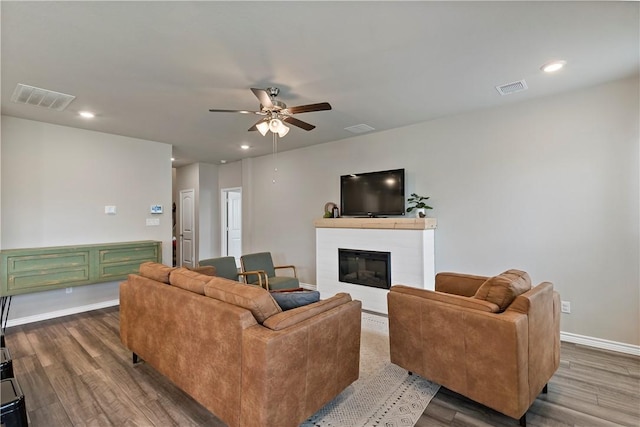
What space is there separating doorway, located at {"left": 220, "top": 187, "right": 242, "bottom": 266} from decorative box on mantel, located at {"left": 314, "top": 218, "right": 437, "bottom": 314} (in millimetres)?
3171

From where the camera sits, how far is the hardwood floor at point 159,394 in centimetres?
200

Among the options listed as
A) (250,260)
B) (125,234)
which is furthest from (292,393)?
(125,234)

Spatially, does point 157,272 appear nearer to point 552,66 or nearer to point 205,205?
point 552,66

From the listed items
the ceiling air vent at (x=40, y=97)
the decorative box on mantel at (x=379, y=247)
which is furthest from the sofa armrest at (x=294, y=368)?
the ceiling air vent at (x=40, y=97)

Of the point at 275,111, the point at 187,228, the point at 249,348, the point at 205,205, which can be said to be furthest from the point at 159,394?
the point at 187,228

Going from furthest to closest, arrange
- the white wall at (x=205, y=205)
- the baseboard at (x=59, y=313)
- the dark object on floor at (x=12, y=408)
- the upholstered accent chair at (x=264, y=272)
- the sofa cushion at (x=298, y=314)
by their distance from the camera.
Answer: the white wall at (x=205, y=205) < the upholstered accent chair at (x=264, y=272) < the baseboard at (x=59, y=313) < the sofa cushion at (x=298, y=314) < the dark object on floor at (x=12, y=408)

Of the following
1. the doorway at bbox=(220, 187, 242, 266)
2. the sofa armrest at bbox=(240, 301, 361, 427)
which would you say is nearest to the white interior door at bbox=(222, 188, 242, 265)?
the doorway at bbox=(220, 187, 242, 266)

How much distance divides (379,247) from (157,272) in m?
2.86

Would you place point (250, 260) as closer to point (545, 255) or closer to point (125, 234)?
point (125, 234)

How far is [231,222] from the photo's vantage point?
755 cm

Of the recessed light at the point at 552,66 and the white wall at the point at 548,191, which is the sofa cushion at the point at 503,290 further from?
the recessed light at the point at 552,66

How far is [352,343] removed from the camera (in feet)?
7.03

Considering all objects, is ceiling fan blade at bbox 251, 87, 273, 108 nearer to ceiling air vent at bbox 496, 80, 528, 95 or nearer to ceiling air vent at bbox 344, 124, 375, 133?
ceiling air vent at bbox 344, 124, 375, 133

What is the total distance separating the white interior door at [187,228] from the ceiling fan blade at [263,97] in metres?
5.32
